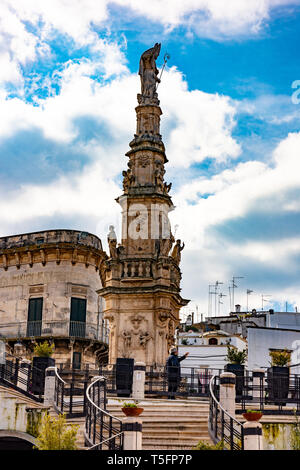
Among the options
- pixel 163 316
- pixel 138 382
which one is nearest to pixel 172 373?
pixel 138 382

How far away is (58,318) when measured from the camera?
4388cm

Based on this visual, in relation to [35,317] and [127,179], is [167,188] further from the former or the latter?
[35,317]

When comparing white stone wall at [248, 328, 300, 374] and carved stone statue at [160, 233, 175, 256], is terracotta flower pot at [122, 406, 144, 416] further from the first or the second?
white stone wall at [248, 328, 300, 374]

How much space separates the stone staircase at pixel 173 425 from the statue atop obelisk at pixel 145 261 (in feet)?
24.1

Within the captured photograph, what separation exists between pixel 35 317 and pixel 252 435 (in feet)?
107

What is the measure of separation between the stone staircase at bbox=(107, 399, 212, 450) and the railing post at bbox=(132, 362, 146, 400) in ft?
6.03

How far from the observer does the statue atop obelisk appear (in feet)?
90.4

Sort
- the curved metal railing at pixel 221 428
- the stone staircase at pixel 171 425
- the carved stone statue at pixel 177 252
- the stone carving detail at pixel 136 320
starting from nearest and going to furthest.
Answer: the curved metal railing at pixel 221 428 → the stone staircase at pixel 171 425 → the stone carving detail at pixel 136 320 → the carved stone statue at pixel 177 252

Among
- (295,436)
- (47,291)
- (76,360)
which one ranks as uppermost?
(47,291)

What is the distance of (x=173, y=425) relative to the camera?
1777 cm

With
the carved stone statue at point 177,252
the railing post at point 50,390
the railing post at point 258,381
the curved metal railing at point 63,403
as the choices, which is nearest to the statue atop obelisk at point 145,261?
the carved stone statue at point 177,252

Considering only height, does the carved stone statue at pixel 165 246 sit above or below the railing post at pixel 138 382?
above

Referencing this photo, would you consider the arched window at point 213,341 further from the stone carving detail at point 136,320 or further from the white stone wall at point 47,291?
the stone carving detail at point 136,320

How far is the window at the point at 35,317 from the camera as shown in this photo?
4400 cm
